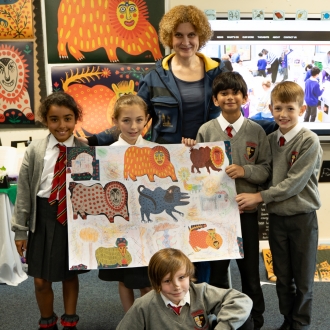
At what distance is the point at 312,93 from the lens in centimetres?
400

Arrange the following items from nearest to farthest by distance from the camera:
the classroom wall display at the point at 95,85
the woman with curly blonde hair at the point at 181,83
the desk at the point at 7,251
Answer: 1. the woman with curly blonde hair at the point at 181,83
2. the desk at the point at 7,251
3. the classroom wall display at the point at 95,85

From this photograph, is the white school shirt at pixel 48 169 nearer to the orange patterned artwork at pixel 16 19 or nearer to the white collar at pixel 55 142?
the white collar at pixel 55 142

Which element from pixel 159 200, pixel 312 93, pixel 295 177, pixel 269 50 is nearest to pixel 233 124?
pixel 295 177

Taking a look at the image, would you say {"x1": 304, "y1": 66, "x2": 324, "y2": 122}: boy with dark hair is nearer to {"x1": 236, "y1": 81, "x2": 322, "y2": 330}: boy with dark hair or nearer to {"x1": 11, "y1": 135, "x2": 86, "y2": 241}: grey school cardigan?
{"x1": 236, "y1": 81, "x2": 322, "y2": 330}: boy with dark hair

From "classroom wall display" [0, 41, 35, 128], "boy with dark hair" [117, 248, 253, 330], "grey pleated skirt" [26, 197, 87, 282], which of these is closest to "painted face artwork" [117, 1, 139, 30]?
"classroom wall display" [0, 41, 35, 128]

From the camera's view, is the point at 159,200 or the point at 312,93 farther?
the point at 312,93

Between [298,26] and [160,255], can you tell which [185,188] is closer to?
[160,255]

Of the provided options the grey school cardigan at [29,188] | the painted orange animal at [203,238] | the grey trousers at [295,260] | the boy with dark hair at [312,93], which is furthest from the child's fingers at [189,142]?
the boy with dark hair at [312,93]

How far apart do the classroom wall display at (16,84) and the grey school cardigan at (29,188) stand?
1609 mm

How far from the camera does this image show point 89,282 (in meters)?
3.55

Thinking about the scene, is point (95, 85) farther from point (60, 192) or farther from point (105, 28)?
point (60, 192)

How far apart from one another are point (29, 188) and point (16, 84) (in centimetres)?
173

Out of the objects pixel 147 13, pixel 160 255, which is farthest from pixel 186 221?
pixel 147 13

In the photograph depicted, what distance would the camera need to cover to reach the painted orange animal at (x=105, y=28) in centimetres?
382
